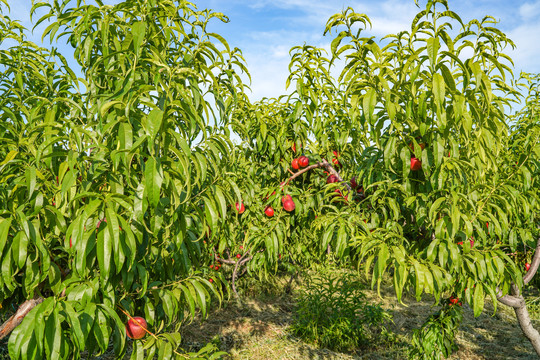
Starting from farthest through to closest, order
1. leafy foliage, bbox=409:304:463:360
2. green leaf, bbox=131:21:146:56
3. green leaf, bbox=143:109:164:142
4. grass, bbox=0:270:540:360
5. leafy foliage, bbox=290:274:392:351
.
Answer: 1. leafy foliage, bbox=290:274:392:351
2. grass, bbox=0:270:540:360
3. leafy foliage, bbox=409:304:463:360
4. green leaf, bbox=131:21:146:56
5. green leaf, bbox=143:109:164:142

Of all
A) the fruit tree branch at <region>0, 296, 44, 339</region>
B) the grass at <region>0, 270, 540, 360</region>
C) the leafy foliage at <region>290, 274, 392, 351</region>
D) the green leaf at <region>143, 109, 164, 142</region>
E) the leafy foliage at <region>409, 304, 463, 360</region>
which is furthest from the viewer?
the leafy foliage at <region>290, 274, 392, 351</region>

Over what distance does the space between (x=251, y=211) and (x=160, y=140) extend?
1.49 meters

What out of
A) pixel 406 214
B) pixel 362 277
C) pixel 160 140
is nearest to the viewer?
pixel 160 140

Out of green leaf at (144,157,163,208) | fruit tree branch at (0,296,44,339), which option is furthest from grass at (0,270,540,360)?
green leaf at (144,157,163,208)

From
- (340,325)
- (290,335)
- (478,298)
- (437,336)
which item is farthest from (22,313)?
(290,335)

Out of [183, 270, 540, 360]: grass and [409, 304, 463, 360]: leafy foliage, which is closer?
[409, 304, 463, 360]: leafy foliage

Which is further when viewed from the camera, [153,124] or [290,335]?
[290,335]

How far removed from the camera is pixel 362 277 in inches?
267

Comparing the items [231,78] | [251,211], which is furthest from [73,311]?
[251,211]

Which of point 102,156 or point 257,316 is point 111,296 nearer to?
point 102,156

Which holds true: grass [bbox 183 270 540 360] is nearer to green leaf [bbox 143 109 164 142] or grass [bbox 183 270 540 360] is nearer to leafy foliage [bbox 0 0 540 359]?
leafy foliage [bbox 0 0 540 359]

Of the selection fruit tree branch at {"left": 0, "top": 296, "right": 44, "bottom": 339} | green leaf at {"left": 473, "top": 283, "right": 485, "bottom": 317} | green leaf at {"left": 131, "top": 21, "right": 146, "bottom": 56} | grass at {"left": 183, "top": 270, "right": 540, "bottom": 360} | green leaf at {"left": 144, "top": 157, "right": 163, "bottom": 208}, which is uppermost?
green leaf at {"left": 131, "top": 21, "right": 146, "bottom": 56}

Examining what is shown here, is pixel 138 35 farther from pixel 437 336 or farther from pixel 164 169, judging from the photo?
pixel 437 336

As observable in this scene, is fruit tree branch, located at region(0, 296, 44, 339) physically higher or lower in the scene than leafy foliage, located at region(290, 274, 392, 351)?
higher
